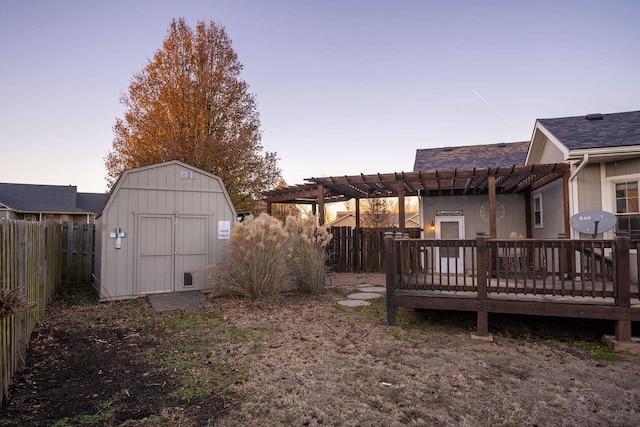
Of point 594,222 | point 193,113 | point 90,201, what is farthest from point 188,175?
point 90,201

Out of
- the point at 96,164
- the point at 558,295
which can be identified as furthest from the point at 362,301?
the point at 96,164

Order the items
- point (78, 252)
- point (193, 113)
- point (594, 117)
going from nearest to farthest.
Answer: point (594, 117)
point (78, 252)
point (193, 113)

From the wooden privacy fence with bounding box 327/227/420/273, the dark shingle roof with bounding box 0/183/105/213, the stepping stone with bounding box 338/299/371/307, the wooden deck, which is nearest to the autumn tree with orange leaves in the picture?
the wooden privacy fence with bounding box 327/227/420/273

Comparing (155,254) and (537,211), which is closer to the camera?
(155,254)

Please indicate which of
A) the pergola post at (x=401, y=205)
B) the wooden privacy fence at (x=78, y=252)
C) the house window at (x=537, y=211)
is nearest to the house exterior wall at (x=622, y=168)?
the house window at (x=537, y=211)

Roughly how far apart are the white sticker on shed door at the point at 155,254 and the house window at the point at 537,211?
9.91 m

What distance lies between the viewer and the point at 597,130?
7746 millimetres

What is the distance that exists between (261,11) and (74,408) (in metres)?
11.0

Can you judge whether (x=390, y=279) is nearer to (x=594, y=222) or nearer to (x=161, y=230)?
(x=594, y=222)

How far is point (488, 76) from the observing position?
11.2 metres

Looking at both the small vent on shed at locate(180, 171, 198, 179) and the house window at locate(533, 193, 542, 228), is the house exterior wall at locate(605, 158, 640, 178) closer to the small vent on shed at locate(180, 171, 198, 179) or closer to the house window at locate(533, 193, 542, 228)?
the house window at locate(533, 193, 542, 228)

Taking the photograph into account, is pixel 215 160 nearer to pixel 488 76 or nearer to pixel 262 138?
pixel 262 138

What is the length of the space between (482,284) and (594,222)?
2.71 m

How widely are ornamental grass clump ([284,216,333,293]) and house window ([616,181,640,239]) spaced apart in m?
5.85
